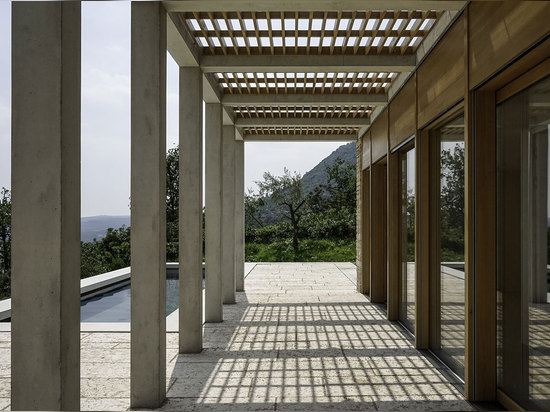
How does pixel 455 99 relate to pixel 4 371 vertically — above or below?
above

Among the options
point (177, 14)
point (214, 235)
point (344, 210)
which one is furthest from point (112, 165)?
point (177, 14)

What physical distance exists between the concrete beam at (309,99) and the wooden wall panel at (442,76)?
2017 millimetres

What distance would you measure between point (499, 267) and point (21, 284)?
3820 mm

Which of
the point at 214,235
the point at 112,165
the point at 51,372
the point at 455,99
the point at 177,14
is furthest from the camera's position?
the point at 112,165

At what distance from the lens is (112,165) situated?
137 ft

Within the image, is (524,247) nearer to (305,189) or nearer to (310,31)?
(310,31)

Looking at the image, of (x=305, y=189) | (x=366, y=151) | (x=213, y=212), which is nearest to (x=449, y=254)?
(x=213, y=212)

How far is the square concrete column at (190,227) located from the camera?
6.12 metres

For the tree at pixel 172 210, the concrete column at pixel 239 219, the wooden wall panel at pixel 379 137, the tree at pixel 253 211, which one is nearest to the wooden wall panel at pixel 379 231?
the wooden wall panel at pixel 379 137

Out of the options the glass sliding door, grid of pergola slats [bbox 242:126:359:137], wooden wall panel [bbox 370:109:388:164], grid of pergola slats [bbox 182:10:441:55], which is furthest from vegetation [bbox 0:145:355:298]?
the glass sliding door

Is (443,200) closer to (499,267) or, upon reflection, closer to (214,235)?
(499,267)

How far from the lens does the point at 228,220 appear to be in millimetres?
10188

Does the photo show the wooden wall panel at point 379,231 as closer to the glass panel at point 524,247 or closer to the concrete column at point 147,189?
the glass panel at point 524,247

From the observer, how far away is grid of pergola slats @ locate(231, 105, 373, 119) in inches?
374
